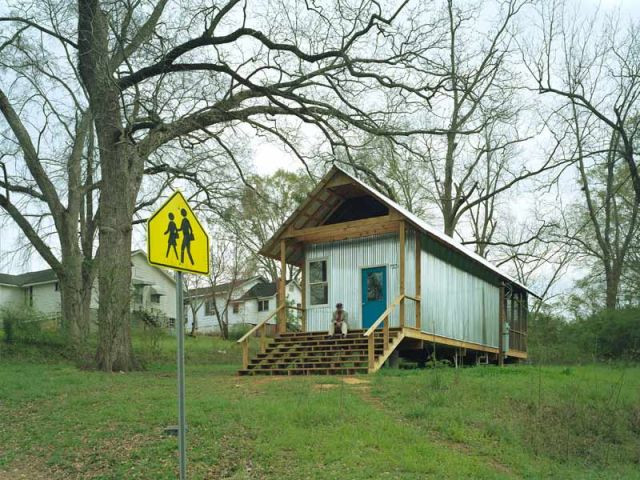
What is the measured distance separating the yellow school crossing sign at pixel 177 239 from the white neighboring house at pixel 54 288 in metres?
39.7

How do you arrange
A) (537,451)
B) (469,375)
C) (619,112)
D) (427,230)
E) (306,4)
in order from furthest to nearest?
(619,112)
(427,230)
(306,4)
(469,375)
(537,451)

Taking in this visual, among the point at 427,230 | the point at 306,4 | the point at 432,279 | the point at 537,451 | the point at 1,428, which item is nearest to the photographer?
the point at 537,451

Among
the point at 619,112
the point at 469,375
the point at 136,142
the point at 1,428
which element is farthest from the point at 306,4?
the point at 619,112

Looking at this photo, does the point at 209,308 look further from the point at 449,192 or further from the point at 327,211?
the point at 327,211

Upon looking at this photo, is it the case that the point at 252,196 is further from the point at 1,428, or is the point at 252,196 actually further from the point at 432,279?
the point at 1,428

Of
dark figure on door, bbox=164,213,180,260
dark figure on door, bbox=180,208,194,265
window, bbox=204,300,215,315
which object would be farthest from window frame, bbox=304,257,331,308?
window, bbox=204,300,215,315

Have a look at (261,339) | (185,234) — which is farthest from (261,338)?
(185,234)

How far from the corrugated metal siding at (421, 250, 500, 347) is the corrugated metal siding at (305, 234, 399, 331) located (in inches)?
42.1

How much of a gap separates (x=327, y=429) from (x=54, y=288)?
139 feet

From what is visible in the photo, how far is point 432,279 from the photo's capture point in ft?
70.4

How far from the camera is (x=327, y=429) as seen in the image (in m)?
9.77

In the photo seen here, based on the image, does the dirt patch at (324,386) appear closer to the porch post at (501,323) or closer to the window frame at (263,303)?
the porch post at (501,323)

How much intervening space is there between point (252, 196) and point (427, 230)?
24.0 ft

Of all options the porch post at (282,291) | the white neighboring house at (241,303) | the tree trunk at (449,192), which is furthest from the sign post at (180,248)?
the white neighboring house at (241,303)
